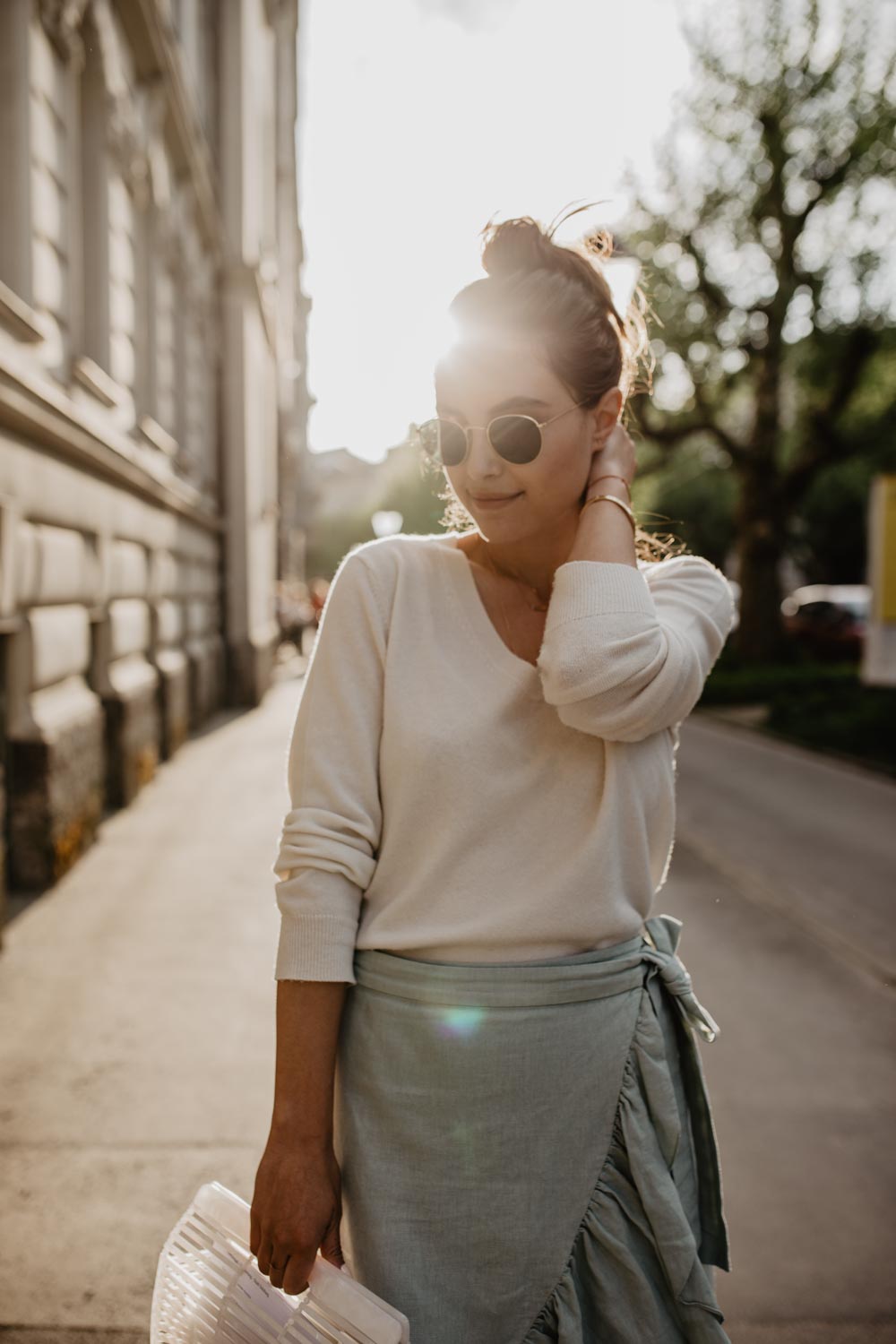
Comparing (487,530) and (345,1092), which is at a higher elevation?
(487,530)

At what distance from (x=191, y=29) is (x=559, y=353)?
13.7 metres

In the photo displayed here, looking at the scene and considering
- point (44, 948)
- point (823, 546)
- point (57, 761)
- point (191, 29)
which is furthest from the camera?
point (823, 546)

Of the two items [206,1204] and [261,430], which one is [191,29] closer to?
[261,430]

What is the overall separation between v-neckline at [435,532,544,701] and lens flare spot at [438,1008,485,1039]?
1.40ft

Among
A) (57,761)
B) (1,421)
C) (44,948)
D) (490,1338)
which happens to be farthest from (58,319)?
(490,1338)

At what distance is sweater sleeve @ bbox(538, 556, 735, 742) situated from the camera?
1.48 metres

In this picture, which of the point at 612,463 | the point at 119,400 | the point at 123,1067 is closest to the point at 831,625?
the point at 119,400

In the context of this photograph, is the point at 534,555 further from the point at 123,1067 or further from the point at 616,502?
the point at 123,1067

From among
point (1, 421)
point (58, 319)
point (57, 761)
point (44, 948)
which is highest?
point (58, 319)

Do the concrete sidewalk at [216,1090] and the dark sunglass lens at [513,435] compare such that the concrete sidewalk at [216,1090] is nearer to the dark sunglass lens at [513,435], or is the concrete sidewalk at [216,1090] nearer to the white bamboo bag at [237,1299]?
the white bamboo bag at [237,1299]

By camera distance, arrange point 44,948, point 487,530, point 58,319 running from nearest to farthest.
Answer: point 487,530 < point 44,948 < point 58,319

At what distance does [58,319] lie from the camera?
6879 millimetres

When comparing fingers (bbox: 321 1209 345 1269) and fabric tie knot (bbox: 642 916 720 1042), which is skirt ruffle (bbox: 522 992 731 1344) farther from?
fingers (bbox: 321 1209 345 1269)

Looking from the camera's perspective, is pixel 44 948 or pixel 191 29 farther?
pixel 191 29
